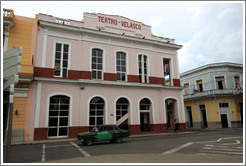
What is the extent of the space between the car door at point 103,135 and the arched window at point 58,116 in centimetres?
504

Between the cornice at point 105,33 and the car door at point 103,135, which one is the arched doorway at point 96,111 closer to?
the car door at point 103,135

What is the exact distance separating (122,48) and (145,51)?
2.95 m

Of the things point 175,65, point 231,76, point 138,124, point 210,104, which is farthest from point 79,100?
point 231,76

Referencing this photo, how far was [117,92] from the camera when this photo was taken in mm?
18562

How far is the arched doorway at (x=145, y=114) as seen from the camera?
65.4 ft

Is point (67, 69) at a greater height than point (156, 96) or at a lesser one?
greater

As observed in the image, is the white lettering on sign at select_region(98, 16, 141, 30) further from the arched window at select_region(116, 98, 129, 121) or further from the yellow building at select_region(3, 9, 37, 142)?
the arched window at select_region(116, 98, 129, 121)

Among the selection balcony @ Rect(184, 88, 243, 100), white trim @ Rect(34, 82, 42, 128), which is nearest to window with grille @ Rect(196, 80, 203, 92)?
balcony @ Rect(184, 88, 243, 100)

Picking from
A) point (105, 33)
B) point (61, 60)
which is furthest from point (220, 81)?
point (61, 60)

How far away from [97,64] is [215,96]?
1857 cm

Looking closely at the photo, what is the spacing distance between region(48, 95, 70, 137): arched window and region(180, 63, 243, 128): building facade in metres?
21.0

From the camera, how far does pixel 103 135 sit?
12.6 m

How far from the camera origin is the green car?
476 inches

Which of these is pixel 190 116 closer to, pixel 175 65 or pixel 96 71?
pixel 175 65
